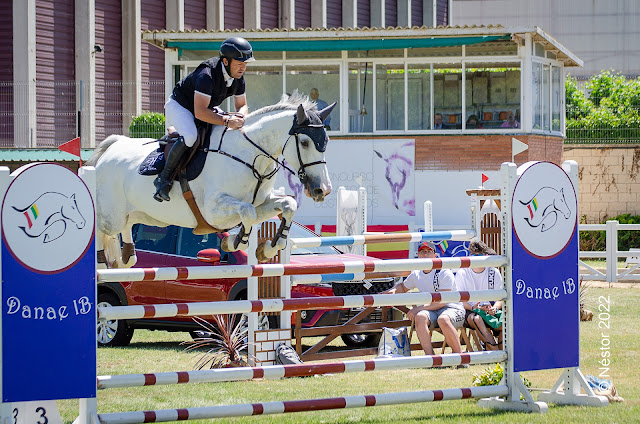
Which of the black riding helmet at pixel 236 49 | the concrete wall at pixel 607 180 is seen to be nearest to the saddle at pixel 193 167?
the black riding helmet at pixel 236 49

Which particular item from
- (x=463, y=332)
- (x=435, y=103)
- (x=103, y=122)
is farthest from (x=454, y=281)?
(x=103, y=122)

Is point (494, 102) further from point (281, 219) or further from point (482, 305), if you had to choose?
point (281, 219)

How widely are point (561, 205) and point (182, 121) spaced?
2.84 meters

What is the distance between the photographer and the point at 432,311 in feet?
30.0

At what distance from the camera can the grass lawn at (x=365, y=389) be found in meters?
6.39

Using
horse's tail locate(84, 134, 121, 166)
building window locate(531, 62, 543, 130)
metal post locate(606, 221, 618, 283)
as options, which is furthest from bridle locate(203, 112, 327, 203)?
building window locate(531, 62, 543, 130)

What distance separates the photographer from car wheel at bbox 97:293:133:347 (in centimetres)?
1086

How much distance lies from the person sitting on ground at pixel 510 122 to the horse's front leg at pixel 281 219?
14.2 meters

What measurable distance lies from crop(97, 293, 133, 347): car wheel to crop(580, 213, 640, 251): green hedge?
1629cm

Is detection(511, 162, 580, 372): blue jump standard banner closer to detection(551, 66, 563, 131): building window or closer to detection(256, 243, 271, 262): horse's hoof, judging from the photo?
detection(256, 243, 271, 262): horse's hoof

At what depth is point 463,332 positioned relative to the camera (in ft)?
31.4

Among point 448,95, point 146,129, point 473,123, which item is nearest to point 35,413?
point 473,123

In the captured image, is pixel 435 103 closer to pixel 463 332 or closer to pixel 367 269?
pixel 463 332

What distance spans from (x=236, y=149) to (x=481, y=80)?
1431 centimetres
